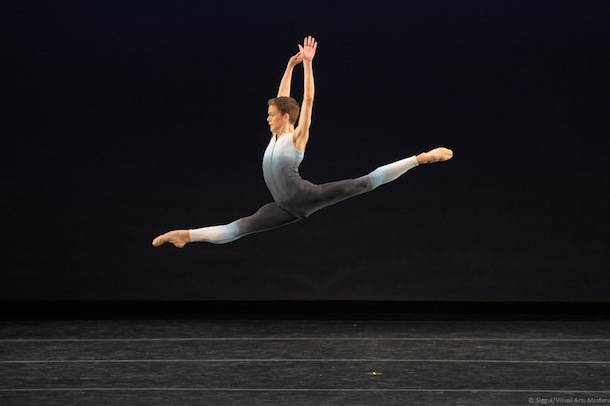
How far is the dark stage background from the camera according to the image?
725 centimetres

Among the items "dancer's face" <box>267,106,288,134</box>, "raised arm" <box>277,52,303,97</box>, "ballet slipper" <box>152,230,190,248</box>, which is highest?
"raised arm" <box>277,52,303,97</box>

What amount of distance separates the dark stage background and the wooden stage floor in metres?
0.29

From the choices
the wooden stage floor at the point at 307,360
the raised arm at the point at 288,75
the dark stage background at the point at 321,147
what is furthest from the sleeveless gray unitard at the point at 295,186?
the dark stage background at the point at 321,147

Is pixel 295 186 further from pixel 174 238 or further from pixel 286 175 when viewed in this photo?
pixel 174 238

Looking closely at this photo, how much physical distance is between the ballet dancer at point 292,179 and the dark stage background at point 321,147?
3.11m

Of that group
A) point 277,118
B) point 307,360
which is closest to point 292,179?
point 277,118

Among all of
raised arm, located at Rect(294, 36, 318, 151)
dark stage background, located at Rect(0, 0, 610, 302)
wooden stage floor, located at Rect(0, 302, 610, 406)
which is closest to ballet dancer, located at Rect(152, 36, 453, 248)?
raised arm, located at Rect(294, 36, 318, 151)

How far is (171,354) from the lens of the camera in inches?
242

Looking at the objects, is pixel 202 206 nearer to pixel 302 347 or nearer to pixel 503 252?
pixel 302 347

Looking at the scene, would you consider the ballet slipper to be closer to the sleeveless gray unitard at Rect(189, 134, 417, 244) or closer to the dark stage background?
the sleeveless gray unitard at Rect(189, 134, 417, 244)

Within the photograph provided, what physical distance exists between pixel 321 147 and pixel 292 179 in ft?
10.6

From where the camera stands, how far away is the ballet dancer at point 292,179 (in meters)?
4.05

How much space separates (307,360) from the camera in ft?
19.5

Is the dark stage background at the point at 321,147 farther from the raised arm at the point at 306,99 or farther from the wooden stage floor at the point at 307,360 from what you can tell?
the raised arm at the point at 306,99
